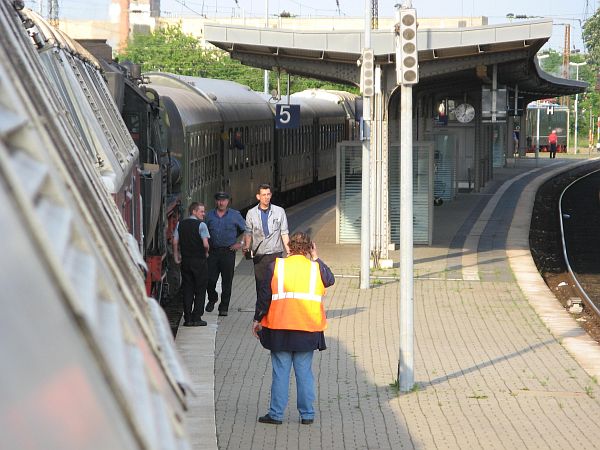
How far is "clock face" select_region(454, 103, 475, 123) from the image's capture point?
3847cm

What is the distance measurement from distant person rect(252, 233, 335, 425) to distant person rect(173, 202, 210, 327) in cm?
527

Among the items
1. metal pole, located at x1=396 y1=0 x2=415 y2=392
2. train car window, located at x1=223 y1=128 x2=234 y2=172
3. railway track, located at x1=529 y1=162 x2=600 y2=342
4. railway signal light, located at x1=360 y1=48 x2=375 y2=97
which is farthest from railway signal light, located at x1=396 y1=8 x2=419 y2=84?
train car window, located at x1=223 y1=128 x2=234 y2=172

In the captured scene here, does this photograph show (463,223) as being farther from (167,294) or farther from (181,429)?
(181,429)

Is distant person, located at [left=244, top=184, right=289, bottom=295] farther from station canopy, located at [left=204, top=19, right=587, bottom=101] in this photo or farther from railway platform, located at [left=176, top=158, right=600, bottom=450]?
station canopy, located at [left=204, top=19, right=587, bottom=101]

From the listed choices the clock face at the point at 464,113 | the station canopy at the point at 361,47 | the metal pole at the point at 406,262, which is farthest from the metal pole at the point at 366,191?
the clock face at the point at 464,113

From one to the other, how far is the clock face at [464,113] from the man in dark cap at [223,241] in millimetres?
23671

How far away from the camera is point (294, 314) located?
944cm

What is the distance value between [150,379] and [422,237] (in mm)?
22775

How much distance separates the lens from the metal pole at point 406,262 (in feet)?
37.1

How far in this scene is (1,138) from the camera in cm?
188

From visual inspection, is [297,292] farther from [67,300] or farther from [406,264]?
[67,300]

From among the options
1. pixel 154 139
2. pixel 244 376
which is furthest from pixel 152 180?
pixel 154 139

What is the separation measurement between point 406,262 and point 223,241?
4.18 m

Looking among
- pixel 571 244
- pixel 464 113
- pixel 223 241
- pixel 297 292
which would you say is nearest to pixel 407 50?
pixel 223 241
